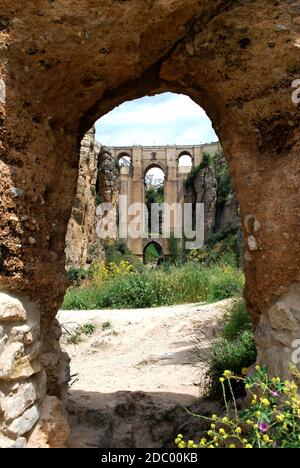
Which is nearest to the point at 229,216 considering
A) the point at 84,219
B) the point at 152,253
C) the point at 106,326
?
the point at 152,253

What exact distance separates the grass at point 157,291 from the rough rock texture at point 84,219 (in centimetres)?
589

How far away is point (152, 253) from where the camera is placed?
134 feet

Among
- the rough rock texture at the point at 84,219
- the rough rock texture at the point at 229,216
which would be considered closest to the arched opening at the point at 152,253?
the rough rock texture at the point at 229,216

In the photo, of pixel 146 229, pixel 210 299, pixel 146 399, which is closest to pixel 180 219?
pixel 146 229

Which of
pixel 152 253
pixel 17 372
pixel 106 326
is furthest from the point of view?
pixel 152 253

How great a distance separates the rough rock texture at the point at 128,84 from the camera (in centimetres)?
275

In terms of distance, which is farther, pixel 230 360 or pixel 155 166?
pixel 155 166

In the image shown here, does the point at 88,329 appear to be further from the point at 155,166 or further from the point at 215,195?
the point at 155,166

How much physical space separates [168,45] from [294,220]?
1.50 m

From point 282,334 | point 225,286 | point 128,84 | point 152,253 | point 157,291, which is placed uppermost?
point 128,84

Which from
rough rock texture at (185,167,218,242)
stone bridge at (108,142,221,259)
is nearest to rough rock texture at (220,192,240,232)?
rough rock texture at (185,167,218,242)

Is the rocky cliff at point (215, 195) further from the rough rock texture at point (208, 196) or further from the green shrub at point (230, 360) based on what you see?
the green shrub at point (230, 360)

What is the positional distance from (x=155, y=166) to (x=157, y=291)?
30.5 m
